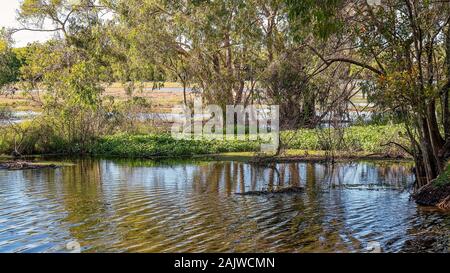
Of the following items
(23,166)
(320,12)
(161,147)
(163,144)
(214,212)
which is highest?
(320,12)

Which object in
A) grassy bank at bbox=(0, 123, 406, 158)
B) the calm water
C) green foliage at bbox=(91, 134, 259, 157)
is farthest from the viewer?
green foliage at bbox=(91, 134, 259, 157)

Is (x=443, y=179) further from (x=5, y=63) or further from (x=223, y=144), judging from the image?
(x=5, y=63)

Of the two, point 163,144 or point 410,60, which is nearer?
point 410,60

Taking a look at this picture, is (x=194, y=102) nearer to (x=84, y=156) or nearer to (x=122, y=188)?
(x=84, y=156)

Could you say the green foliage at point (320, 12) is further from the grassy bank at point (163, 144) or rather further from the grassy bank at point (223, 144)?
the grassy bank at point (163, 144)

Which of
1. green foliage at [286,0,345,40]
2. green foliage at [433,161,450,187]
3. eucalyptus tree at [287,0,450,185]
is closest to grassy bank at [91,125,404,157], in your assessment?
eucalyptus tree at [287,0,450,185]

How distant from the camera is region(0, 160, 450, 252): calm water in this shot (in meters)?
12.0

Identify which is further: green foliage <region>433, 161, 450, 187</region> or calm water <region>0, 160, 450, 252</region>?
green foliage <region>433, 161, 450, 187</region>

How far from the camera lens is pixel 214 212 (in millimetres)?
15078

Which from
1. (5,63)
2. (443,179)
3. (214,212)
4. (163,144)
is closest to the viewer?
(214,212)

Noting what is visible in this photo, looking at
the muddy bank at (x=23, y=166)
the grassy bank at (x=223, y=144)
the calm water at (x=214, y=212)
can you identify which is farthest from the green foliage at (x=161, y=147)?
the calm water at (x=214, y=212)

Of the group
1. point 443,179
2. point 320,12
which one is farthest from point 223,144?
point 320,12

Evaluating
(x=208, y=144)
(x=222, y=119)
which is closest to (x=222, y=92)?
(x=222, y=119)

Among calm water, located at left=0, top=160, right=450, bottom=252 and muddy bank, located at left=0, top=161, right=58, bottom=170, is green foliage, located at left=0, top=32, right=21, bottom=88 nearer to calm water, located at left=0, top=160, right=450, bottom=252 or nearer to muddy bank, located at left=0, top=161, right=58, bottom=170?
muddy bank, located at left=0, top=161, right=58, bottom=170
